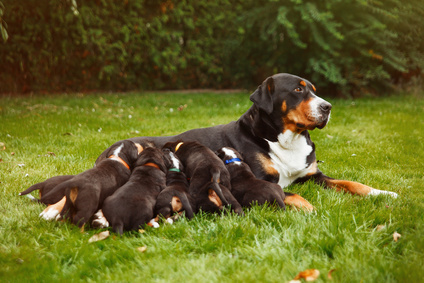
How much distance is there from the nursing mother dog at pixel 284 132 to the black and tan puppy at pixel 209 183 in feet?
1.95

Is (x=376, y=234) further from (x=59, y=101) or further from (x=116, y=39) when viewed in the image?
(x=116, y=39)

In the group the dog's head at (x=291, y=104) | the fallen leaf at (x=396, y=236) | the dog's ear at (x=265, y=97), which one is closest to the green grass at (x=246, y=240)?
the fallen leaf at (x=396, y=236)

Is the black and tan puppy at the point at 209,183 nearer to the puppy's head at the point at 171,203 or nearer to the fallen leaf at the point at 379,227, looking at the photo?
the puppy's head at the point at 171,203

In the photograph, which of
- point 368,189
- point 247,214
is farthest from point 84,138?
point 368,189

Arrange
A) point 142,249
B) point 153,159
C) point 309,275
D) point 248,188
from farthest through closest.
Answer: point 153,159
point 248,188
point 142,249
point 309,275

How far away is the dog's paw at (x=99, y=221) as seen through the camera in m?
3.09

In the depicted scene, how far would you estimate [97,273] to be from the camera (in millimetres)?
2418

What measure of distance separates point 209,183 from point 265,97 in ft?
4.13

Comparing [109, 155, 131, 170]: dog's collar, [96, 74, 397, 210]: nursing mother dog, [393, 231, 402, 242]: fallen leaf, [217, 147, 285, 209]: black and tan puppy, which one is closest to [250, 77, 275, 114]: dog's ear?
[96, 74, 397, 210]: nursing mother dog

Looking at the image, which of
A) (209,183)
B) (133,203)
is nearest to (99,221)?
(133,203)

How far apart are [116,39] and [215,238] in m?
11.0

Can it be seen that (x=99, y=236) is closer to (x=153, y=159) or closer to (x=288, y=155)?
(x=153, y=159)

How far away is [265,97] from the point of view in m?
4.02

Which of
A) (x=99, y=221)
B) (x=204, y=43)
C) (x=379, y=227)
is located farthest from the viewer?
(x=204, y=43)
